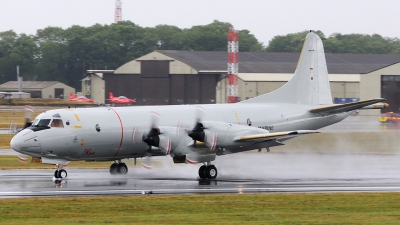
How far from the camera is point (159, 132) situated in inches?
1019

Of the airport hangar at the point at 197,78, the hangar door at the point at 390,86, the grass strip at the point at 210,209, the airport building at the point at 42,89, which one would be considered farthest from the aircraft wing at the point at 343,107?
the airport building at the point at 42,89

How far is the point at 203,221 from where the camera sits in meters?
16.4

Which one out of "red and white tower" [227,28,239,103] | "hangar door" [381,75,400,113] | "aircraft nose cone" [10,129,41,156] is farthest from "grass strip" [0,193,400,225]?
"hangar door" [381,75,400,113]

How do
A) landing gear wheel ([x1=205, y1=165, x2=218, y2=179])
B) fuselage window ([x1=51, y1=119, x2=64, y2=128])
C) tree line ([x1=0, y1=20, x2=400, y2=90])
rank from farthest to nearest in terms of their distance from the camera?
tree line ([x1=0, y1=20, x2=400, y2=90]) < landing gear wheel ([x1=205, y1=165, x2=218, y2=179]) < fuselage window ([x1=51, y1=119, x2=64, y2=128])

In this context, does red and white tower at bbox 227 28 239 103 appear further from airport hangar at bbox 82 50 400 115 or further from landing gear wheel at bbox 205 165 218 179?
landing gear wheel at bbox 205 165 218 179

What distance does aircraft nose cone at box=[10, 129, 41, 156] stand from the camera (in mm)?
23984

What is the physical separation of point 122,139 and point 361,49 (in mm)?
120089

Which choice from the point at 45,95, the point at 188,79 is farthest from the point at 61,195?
the point at 45,95

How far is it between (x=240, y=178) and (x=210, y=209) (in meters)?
8.60

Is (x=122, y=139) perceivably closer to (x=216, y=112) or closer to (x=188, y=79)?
(x=216, y=112)

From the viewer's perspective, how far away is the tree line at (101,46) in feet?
408

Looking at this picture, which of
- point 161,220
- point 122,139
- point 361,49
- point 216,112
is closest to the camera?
point 161,220

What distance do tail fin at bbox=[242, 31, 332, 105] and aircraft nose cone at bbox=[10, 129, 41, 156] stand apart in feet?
37.8

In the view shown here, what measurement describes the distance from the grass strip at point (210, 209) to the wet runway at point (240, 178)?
165cm
